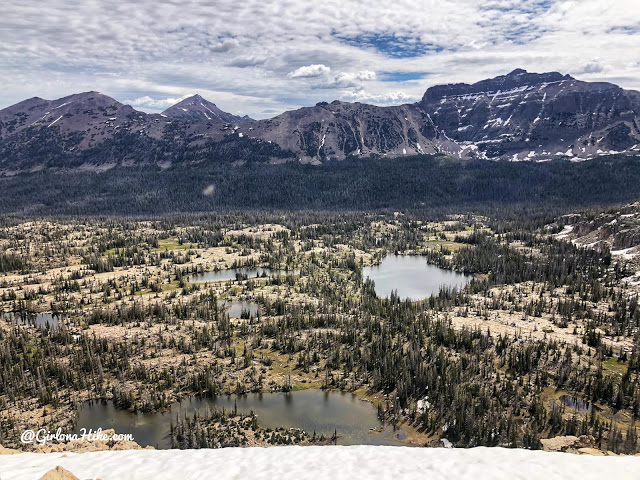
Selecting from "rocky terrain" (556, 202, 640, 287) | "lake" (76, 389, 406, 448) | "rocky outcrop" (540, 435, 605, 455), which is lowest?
"lake" (76, 389, 406, 448)

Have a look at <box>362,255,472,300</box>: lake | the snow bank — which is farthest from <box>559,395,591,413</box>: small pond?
<box>362,255,472,300</box>: lake

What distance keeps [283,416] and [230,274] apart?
92.7m

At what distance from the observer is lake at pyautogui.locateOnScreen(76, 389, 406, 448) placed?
52.8 metres

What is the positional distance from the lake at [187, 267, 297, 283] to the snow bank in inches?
4167

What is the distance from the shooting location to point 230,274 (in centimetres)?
14525

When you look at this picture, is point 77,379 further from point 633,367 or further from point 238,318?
point 633,367

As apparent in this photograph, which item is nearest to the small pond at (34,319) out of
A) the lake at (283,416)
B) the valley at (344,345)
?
the valley at (344,345)

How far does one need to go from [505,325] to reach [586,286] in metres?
38.6

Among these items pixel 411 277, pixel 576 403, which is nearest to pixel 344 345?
pixel 576 403

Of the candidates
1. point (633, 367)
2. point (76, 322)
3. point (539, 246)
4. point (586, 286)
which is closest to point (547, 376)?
point (633, 367)

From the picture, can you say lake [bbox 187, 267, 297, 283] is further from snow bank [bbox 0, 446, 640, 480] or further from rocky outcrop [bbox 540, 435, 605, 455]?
snow bank [bbox 0, 446, 640, 480]

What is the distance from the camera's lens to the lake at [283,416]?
173 feet

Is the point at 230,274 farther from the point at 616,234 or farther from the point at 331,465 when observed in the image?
the point at 616,234

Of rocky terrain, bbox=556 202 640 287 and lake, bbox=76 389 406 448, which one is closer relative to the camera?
lake, bbox=76 389 406 448
